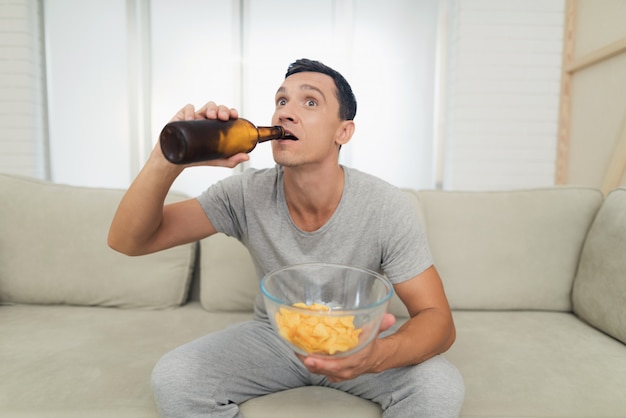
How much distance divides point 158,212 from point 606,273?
136 centimetres

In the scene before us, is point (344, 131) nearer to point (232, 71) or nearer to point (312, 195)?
point (312, 195)

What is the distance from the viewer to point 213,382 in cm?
92

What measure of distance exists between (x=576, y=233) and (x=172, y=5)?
336 centimetres

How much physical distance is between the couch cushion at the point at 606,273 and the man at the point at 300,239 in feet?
2.21

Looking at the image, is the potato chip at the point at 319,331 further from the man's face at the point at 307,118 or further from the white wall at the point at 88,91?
the white wall at the point at 88,91

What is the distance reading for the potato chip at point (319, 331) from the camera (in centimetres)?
60

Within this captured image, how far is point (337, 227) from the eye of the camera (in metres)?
1.10

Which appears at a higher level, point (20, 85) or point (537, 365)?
point (20, 85)

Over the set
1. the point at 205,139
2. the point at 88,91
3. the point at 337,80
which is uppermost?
the point at 88,91

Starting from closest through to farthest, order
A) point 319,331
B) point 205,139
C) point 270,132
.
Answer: point 319,331 → point 205,139 → point 270,132

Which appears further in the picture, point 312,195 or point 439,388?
point 312,195

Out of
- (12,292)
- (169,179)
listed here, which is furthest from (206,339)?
(12,292)

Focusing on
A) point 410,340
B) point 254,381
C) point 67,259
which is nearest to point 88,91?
point 67,259

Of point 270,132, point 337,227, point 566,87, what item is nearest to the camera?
point 270,132
